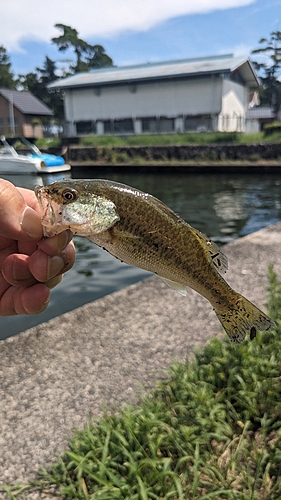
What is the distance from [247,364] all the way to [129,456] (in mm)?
1255

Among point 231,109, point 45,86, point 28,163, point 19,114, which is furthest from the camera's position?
point 45,86

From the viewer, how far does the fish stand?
156 cm

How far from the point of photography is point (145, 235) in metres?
1.62

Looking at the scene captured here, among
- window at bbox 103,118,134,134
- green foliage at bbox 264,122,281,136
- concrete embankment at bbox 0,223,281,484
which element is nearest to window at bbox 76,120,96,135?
window at bbox 103,118,134,134

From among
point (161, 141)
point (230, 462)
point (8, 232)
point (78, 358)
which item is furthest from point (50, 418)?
point (161, 141)

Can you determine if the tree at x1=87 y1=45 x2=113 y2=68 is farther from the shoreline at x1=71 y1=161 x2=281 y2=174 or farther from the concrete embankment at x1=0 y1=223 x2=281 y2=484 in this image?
the concrete embankment at x1=0 y1=223 x2=281 y2=484

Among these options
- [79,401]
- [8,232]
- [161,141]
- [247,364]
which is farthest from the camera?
[161,141]

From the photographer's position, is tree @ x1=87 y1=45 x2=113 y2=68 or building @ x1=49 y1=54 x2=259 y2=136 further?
tree @ x1=87 y1=45 x2=113 y2=68

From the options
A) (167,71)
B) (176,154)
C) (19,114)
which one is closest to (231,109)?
(167,71)

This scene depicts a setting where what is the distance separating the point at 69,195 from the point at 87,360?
325 cm

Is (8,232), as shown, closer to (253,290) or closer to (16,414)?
(16,414)

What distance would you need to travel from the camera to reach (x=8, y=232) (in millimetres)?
2012

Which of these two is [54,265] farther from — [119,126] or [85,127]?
[85,127]

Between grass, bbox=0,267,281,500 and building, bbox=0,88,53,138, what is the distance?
51.7m
